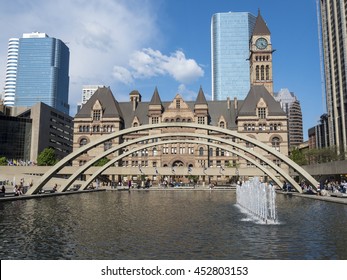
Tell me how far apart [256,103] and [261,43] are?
27775 mm

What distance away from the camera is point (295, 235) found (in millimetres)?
13031

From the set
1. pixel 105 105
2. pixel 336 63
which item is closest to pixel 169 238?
pixel 105 105

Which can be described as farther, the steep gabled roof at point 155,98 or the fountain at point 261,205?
the steep gabled roof at point 155,98

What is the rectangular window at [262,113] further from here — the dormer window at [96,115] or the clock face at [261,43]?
the dormer window at [96,115]

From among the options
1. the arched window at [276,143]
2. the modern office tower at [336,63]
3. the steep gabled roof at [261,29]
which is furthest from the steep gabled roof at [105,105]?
the modern office tower at [336,63]

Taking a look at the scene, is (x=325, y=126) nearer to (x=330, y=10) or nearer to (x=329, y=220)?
(x=330, y=10)

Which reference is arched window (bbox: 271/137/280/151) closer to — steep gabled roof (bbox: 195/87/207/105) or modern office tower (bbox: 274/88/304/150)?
steep gabled roof (bbox: 195/87/207/105)

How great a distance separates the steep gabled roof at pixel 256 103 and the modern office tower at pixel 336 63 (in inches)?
1027

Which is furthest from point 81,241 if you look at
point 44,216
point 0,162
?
point 0,162

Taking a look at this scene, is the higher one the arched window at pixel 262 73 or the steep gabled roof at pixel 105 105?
the arched window at pixel 262 73

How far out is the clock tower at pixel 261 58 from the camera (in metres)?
93.6

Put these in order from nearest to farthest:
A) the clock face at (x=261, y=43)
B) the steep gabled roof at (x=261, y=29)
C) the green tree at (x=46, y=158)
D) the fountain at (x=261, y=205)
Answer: the fountain at (x=261, y=205), the green tree at (x=46, y=158), the clock face at (x=261, y=43), the steep gabled roof at (x=261, y=29)

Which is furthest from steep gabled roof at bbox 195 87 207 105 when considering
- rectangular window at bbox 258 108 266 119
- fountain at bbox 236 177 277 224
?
fountain at bbox 236 177 277 224

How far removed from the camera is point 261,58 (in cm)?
9612
